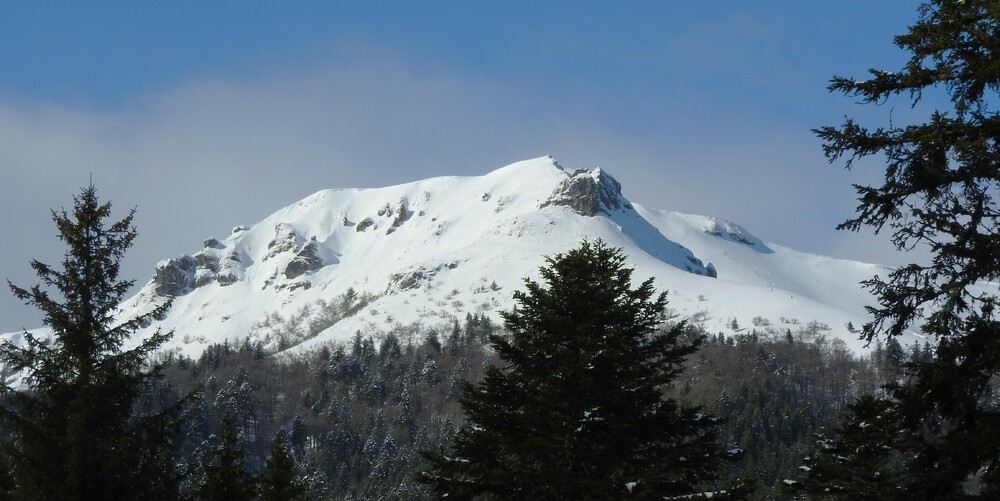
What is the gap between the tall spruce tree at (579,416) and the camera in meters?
18.0

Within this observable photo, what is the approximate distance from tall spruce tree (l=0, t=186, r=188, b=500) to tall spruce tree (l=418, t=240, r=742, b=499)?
6.22 m

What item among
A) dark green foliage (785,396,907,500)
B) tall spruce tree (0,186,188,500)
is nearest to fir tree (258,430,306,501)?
tall spruce tree (0,186,188,500)

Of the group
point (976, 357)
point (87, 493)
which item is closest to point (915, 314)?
point (976, 357)

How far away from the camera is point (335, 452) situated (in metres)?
192

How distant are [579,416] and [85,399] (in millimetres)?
10555

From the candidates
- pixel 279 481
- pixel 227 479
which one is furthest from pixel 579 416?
pixel 279 481

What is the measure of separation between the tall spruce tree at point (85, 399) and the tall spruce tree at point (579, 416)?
20.4ft

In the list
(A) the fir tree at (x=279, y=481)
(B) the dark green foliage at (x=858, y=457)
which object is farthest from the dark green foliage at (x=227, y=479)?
(B) the dark green foliage at (x=858, y=457)

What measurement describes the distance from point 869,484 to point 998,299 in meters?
13.2

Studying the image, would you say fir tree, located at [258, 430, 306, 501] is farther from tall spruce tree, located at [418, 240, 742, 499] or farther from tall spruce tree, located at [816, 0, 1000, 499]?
tall spruce tree, located at [816, 0, 1000, 499]

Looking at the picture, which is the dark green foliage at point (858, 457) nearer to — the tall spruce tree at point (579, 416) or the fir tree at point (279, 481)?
the tall spruce tree at point (579, 416)

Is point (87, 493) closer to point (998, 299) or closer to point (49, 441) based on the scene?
point (49, 441)

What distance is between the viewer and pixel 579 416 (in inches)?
703

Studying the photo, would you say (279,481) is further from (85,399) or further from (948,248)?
(948,248)
